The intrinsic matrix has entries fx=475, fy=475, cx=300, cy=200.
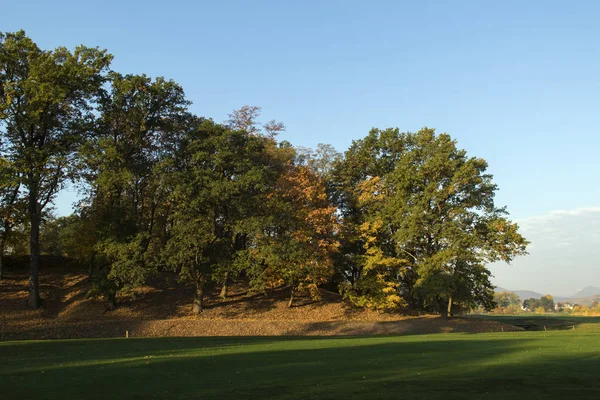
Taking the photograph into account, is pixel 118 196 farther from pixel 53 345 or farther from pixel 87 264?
pixel 53 345

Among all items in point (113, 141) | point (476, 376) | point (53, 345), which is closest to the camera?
point (476, 376)

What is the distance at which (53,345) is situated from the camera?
79.8ft

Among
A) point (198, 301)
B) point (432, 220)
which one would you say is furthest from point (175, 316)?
point (432, 220)

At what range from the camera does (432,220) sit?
155 ft

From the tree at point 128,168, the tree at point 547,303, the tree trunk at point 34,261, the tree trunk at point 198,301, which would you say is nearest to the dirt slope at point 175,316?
the tree trunk at point 198,301

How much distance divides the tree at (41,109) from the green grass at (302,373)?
56.3 feet

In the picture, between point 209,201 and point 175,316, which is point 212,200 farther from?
point 175,316

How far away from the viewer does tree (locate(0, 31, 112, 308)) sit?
112 feet

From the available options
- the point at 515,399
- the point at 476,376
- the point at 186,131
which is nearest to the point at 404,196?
the point at 186,131

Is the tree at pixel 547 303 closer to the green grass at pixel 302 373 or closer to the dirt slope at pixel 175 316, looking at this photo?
the dirt slope at pixel 175 316

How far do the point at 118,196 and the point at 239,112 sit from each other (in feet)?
52.8

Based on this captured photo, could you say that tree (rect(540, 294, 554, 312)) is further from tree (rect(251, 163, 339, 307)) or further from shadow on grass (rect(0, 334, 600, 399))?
shadow on grass (rect(0, 334, 600, 399))

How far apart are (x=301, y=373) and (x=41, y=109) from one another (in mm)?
29971

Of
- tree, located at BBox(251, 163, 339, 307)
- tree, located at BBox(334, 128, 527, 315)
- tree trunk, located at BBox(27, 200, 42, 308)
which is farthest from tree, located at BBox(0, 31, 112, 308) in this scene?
tree, located at BBox(334, 128, 527, 315)
